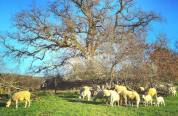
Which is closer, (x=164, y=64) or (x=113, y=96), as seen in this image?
(x=113, y=96)

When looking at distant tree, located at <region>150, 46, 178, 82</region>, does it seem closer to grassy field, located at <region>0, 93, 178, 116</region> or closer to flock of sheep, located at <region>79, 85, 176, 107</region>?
flock of sheep, located at <region>79, 85, 176, 107</region>

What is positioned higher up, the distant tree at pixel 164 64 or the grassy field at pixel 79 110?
the distant tree at pixel 164 64

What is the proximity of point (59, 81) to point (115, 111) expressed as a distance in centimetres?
1940

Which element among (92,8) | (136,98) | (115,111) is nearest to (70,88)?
(92,8)

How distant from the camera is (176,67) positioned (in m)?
47.1

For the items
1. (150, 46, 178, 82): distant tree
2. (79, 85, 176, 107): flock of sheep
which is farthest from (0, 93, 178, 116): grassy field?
(150, 46, 178, 82): distant tree

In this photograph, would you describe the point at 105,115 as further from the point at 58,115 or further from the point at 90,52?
the point at 90,52

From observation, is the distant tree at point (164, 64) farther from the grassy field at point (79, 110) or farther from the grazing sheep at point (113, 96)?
the grazing sheep at point (113, 96)

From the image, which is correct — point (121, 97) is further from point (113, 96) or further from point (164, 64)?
point (164, 64)

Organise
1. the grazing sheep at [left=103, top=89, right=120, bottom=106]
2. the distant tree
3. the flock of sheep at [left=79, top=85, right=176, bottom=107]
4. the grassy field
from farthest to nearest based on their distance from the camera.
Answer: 1. the distant tree
2. the flock of sheep at [left=79, top=85, right=176, bottom=107]
3. the grazing sheep at [left=103, top=89, right=120, bottom=106]
4. the grassy field

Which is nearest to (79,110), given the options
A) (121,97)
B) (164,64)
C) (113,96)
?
(113,96)

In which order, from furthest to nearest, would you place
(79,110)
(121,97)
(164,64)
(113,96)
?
(164,64), (121,97), (113,96), (79,110)

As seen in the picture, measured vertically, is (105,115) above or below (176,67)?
below

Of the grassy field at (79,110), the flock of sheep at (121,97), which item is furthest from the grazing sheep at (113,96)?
the grassy field at (79,110)
